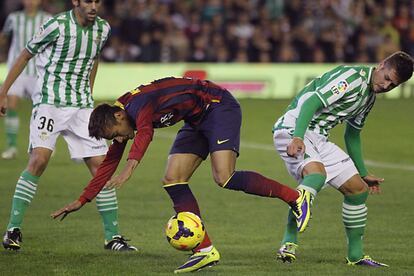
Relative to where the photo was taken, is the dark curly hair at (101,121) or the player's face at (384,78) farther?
the player's face at (384,78)

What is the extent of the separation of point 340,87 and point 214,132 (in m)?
0.98

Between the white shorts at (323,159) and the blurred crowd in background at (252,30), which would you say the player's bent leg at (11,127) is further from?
→ the blurred crowd in background at (252,30)

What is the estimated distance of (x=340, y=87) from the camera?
841 cm

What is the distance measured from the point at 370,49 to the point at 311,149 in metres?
20.5

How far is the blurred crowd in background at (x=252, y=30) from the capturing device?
26.9 m

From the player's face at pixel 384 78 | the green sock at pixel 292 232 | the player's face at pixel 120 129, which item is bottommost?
the green sock at pixel 292 232

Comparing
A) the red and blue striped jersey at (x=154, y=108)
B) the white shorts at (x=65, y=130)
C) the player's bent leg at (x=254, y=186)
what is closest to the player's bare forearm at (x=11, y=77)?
the white shorts at (x=65, y=130)

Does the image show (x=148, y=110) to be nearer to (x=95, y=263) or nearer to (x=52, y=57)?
(x=95, y=263)

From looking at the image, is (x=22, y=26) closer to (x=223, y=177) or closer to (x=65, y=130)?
(x=65, y=130)

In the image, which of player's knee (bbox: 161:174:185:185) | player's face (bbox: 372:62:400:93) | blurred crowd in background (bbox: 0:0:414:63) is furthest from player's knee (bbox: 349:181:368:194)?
blurred crowd in background (bbox: 0:0:414:63)

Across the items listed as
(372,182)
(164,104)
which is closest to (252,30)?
(372,182)

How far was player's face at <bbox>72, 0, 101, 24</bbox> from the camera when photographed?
378 inches

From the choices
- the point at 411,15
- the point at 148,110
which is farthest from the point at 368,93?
the point at 411,15

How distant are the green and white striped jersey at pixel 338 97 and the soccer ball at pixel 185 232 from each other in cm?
105
